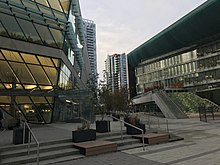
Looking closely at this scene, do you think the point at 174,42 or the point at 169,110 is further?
the point at 174,42

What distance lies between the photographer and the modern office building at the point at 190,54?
191 ft

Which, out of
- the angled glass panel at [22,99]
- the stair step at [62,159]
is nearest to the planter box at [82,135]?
the stair step at [62,159]

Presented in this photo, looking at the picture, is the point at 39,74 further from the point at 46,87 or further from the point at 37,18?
the point at 37,18

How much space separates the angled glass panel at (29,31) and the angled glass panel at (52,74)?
2.62 m

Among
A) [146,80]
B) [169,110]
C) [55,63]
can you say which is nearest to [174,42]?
[146,80]

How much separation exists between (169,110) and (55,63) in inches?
828

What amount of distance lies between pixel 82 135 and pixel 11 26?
530 inches

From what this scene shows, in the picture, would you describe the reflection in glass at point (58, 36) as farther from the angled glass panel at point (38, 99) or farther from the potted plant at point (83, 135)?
the potted plant at point (83, 135)

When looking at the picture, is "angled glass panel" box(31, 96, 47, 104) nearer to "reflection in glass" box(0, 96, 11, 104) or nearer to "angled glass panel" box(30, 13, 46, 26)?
"reflection in glass" box(0, 96, 11, 104)

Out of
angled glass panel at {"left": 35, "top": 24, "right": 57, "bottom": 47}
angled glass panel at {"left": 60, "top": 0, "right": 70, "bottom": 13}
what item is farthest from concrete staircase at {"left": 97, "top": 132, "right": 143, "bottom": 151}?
angled glass panel at {"left": 60, "top": 0, "right": 70, "bottom": 13}

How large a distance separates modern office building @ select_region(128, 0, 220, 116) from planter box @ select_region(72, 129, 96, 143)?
42.9m

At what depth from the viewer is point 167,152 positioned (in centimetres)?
1020

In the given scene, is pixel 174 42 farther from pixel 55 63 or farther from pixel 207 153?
pixel 207 153

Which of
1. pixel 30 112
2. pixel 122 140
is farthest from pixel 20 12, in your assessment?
pixel 122 140
